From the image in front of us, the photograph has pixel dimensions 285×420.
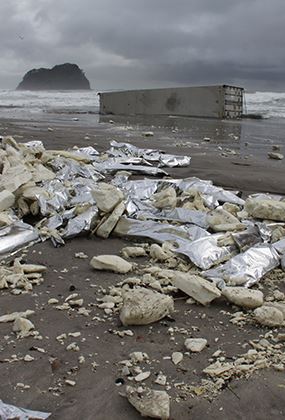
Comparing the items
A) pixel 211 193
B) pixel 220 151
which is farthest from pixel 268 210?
pixel 220 151

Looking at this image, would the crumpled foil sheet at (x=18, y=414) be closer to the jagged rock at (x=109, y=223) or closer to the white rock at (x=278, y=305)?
the white rock at (x=278, y=305)

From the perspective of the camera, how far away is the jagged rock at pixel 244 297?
2.69 metres

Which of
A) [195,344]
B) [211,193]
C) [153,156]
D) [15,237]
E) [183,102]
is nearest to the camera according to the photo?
[195,344]

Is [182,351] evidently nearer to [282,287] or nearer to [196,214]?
[282,287]

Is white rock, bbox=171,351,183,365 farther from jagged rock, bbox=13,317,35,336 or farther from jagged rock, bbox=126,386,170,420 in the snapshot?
jagged rock, bbox=13,317,35,336

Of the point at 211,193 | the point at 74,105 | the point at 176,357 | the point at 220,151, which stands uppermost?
the point at 74,105

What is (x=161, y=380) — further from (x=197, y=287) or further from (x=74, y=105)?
(x=74, y=105)

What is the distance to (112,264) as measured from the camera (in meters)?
3.21

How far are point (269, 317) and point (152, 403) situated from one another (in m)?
0.95

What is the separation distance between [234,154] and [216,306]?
22.8 feet

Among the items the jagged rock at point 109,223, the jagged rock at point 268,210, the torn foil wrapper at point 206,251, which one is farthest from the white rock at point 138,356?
the jagged rock at point 268,210

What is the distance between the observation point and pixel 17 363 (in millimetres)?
2121

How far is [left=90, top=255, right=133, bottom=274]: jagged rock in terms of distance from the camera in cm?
320

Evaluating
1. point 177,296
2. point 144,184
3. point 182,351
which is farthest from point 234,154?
point 182,351
